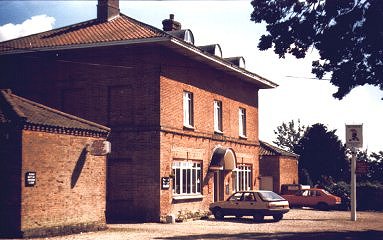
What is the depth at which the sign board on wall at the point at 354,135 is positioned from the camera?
27.5 m

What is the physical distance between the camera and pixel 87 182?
64.2ft

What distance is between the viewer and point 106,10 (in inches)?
1110

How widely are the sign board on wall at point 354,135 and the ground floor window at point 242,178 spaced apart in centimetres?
712

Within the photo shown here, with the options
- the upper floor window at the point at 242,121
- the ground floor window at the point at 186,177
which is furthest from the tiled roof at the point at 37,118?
the upper floor window at the point at 242,121

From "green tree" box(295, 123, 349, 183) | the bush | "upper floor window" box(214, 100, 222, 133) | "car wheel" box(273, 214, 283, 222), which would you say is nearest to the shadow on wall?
"car wheel" box(273, 214, 283, 222)

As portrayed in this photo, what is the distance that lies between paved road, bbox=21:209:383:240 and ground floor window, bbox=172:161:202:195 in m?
1.94

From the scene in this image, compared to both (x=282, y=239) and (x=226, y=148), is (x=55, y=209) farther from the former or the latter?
(x=226, y=148)

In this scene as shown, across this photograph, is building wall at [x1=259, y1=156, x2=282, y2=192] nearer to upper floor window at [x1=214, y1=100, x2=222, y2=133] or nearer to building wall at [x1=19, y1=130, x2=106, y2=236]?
upper floor window at [x1=214, y1=100, x2=222, y2=133]

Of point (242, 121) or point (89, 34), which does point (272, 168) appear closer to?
point (242, 121)

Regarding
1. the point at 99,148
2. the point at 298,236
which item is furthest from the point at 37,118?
the point at 298,236

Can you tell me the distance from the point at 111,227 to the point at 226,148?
10146 millimetres

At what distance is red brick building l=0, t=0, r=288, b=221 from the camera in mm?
24016

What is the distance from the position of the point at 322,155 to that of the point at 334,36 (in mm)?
35859

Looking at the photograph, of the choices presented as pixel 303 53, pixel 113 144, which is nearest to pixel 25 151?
pixel 113 144
